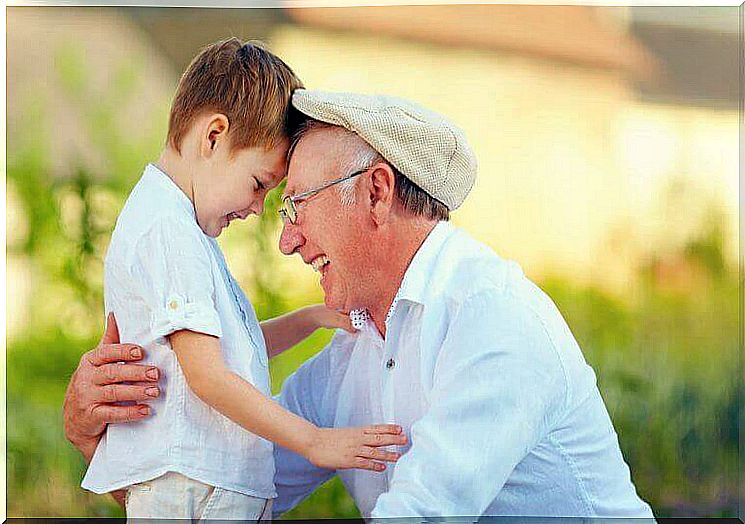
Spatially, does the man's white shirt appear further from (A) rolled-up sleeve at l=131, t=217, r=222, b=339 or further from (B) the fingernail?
(B) the fingernail

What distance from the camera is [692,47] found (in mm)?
4195

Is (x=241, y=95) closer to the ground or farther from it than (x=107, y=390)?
farther from it

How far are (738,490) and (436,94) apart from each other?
1999mm

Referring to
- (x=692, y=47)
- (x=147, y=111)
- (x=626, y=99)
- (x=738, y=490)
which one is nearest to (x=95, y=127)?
(x=147, y=111)

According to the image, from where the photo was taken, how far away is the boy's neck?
3555 millimetres

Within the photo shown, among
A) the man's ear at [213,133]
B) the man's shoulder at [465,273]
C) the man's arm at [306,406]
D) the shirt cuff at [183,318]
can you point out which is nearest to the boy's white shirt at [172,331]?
the shirt cuff at [183,318]

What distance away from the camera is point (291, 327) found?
13.2 feet

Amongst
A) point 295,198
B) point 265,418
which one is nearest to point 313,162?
point 295,198

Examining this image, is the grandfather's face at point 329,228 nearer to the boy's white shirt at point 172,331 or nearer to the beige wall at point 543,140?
the boy's white shirt at point 172,331

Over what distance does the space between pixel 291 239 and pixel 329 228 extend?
140 millimetres

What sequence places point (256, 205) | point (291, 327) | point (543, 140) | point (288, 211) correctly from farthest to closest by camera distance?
point (543, 140)
point (291, 327)
point (256, 205)
point (288, 211)

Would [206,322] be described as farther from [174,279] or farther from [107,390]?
[107,390]

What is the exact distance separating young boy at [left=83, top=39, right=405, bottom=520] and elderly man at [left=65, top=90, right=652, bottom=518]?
0.13 meters

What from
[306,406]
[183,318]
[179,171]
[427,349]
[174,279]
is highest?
[179,171]
